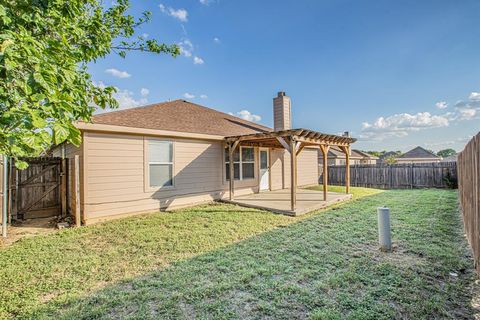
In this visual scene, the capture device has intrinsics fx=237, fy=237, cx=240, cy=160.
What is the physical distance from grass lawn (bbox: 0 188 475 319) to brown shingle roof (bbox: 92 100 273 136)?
305 centimetres

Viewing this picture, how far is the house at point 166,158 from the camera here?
6.31m

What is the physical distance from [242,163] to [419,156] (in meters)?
36.7

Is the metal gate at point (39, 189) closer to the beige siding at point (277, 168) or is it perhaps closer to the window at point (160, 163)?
the window at point (160, 163)

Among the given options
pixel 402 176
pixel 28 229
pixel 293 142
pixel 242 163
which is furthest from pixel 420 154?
pixel 28 229

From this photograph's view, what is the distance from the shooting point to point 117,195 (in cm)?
665

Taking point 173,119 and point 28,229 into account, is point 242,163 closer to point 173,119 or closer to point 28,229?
point 173,119

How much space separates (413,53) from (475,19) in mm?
2774

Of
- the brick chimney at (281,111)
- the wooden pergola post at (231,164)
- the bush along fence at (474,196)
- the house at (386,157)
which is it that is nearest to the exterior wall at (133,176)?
the wooden pergola post at (231,164)

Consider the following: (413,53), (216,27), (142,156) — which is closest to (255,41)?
(216,27)

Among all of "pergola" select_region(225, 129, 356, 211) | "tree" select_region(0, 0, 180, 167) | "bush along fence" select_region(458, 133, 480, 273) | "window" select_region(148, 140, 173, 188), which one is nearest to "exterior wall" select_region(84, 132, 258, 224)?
"window" select_region(148, 140, 173, 188)

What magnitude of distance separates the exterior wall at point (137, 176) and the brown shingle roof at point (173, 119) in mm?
420

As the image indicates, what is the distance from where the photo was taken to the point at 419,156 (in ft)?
116

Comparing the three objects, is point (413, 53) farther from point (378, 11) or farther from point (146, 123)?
point (146, 123)

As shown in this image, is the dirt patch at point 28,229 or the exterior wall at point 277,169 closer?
the dirt patch at point 28,229
